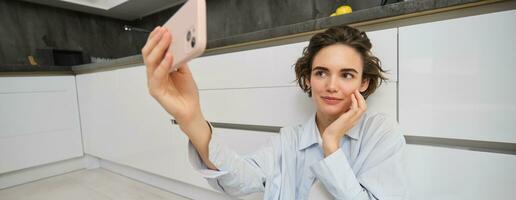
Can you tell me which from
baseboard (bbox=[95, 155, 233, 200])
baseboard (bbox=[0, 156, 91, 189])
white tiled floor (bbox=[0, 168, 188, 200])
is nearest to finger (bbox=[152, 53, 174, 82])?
baseboard (bbox=[95, 155, 233, 200])

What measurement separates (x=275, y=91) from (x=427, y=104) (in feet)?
1.45

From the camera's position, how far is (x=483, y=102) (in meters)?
0.59

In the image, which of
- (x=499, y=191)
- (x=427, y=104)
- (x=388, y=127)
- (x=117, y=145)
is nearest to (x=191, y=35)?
(x=388, y=127)

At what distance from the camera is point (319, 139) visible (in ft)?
2.15

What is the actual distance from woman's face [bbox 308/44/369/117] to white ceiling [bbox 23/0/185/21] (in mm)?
1738

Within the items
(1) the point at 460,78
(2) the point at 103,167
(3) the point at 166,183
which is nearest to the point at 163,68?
(1) the point at 460,78

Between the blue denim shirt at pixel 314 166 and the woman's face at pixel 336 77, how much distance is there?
8cm

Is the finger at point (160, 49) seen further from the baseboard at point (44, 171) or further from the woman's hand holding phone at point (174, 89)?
the baseboard at point (44, 171)

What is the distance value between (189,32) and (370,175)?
44cm

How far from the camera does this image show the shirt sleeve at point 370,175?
50 cm

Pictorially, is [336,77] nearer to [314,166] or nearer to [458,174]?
[314,166]

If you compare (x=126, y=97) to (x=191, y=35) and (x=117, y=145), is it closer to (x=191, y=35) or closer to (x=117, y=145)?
(x=117, y=145)

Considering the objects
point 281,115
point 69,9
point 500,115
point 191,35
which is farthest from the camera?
point 69,9

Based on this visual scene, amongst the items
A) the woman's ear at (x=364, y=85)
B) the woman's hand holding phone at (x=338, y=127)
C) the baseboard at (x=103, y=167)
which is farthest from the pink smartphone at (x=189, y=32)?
the baseboard at (x=103, y=167)
